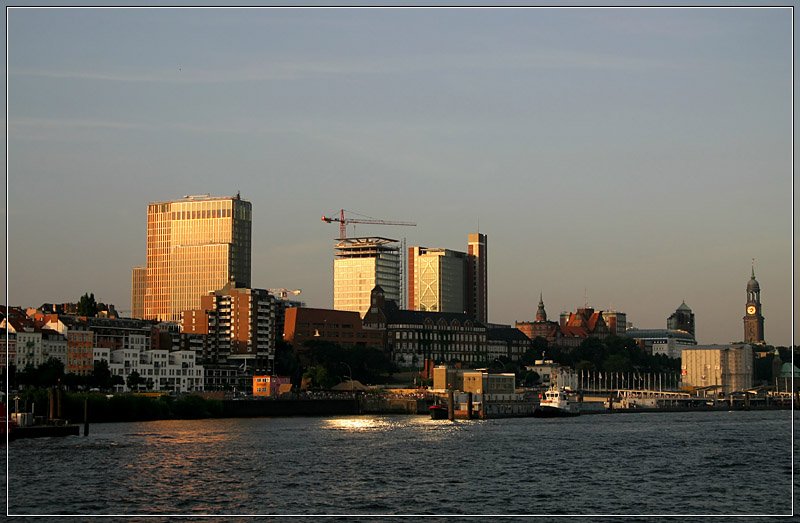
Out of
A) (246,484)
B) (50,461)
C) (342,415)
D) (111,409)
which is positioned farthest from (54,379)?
(246,484)

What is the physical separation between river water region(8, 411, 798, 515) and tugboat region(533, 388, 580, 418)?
54.7 m

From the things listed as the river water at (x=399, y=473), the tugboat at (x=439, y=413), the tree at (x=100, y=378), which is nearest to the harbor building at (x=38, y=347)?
the tree at (x=100, y=378)

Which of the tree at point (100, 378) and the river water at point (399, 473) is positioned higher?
the tree at point (100, 378)

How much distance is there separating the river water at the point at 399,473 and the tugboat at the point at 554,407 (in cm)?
5467

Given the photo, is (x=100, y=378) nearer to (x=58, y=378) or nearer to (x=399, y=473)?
(x=58, y=378)

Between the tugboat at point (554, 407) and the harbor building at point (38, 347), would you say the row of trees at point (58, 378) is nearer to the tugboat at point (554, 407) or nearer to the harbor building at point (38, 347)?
the harbor building at point (38, 347)

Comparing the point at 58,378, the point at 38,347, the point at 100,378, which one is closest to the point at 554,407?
the point at 100,378

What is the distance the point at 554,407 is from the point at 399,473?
349 feet

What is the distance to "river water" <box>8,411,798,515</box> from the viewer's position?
62.3 metres

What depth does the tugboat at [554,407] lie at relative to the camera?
18175cm

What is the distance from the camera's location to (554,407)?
183 metres

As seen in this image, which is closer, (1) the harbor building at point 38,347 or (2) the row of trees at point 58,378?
(2) the row of trees at point 58,378

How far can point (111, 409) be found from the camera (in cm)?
15562

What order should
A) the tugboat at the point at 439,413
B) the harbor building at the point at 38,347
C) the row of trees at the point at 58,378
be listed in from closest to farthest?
1. the row of trees at the point at 58,378
2. the tugboat at the point at 439,413
3. the harbor building at the point at 38,347
